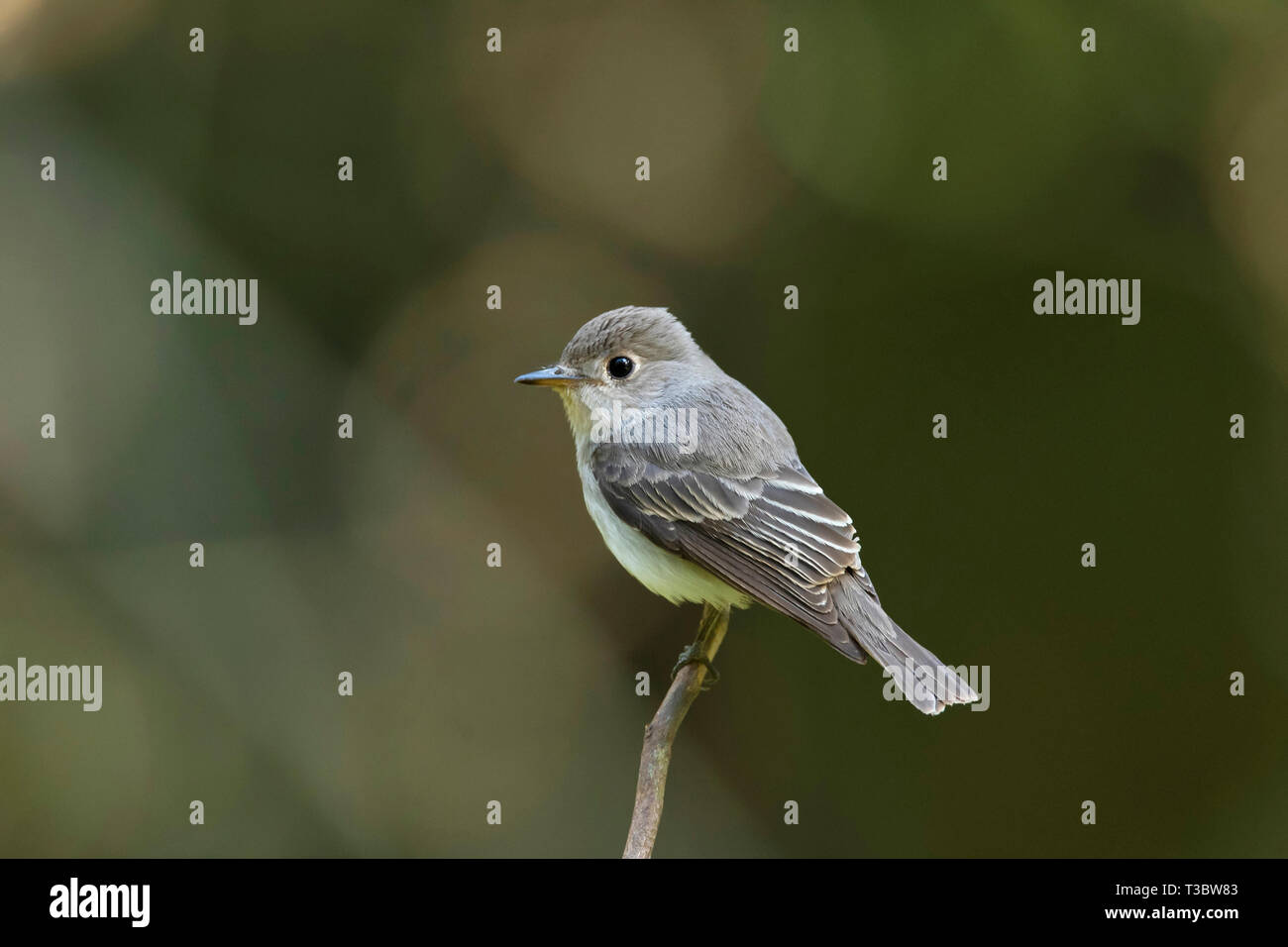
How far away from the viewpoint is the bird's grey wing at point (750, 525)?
358cm

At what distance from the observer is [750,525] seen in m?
3.73

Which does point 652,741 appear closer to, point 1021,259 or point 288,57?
point 1021,259

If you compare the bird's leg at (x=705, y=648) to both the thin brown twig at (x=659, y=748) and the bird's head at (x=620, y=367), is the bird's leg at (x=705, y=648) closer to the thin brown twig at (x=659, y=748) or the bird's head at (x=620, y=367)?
the thin brown twig at (x=659, y=748)

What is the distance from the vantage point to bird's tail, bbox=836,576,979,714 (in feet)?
11.2

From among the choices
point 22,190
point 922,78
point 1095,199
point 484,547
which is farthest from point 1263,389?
point 22,190

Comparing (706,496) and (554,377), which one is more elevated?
(554,377)

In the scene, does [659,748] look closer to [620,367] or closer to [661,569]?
[661,569]

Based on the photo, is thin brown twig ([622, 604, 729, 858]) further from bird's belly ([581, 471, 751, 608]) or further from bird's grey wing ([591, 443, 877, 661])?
bird's grey wing ([591, 443, 877, 661])

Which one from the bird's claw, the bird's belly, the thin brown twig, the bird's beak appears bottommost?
the thin brown twig

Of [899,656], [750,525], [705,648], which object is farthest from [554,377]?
[899,656]

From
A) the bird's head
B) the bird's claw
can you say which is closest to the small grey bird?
the bird's head

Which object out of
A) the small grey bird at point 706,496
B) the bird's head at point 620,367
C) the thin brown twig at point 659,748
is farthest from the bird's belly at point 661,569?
the bird's head at point 620,367

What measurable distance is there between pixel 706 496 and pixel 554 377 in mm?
625

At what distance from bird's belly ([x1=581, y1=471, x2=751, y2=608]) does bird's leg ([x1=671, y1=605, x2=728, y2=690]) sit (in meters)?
0.05
